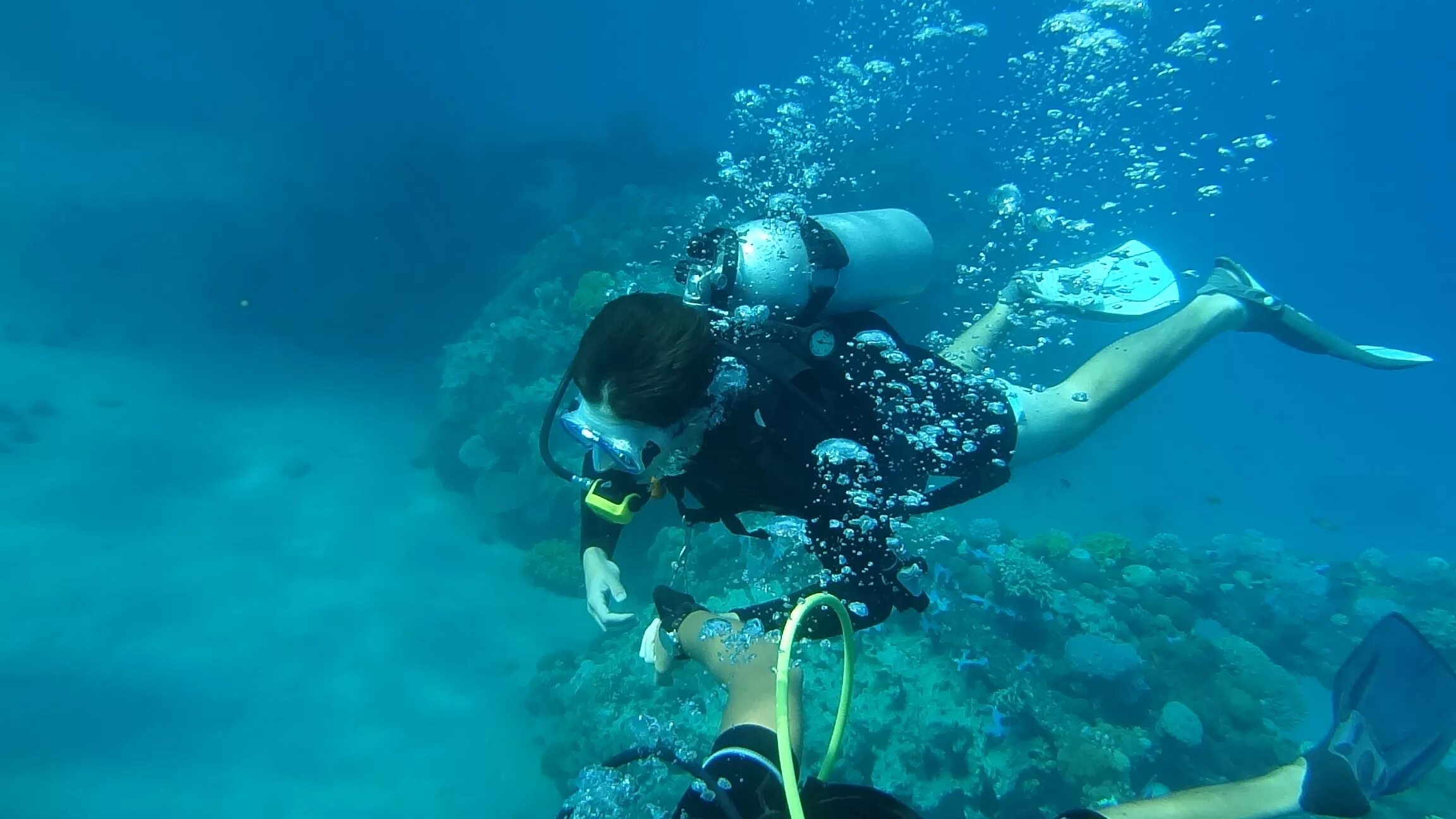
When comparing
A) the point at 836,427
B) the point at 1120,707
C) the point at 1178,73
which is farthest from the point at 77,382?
the point at 1178,73

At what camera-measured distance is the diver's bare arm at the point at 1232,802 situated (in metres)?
3.03

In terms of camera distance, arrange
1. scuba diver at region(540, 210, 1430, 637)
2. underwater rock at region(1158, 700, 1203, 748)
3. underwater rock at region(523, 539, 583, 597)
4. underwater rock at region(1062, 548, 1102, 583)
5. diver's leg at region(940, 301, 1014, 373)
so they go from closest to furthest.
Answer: scuba diver at region(540, 210, 1430, 637) < diver's leg at region(940, 301, 1014, 373) < underwater rock at region(1158, 700, 1203, 748) < underwater rock at region(1062, 548, 1102, 583) < underwater rock at region(523, 539, 583, 597)

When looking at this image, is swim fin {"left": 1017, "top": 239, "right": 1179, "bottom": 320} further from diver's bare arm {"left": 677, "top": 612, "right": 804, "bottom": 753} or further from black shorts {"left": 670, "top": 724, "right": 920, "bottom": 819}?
black shorts {"left": 670, "top": 724, "right": 920, "bottom": 819}

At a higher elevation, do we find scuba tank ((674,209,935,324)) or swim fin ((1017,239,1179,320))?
scuba tank ((674,209,935,324))

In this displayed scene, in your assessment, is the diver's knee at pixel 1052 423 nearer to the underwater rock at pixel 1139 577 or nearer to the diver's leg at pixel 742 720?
the diver's leg at pixel 742 720

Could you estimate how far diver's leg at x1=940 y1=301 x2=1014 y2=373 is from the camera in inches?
210

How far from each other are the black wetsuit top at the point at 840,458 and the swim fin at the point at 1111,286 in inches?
114

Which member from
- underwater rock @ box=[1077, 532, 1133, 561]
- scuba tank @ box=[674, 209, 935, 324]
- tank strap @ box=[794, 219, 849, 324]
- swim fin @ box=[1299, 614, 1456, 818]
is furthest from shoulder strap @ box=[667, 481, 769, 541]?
underwater rock @ box=[1077, 532, 1133, 561]

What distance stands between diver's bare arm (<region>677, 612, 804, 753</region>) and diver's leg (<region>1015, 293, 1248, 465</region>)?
2.28 metres

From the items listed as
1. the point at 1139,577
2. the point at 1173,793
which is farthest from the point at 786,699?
the point at 1139,577

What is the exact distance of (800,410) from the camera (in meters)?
2.93

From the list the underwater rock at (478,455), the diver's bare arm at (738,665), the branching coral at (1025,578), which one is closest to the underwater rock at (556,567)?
the underwater rock at (478,455)

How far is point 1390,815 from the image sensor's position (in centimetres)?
714

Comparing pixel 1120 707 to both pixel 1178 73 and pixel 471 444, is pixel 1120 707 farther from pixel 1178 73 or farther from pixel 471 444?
Answer: pixel 1178 73
